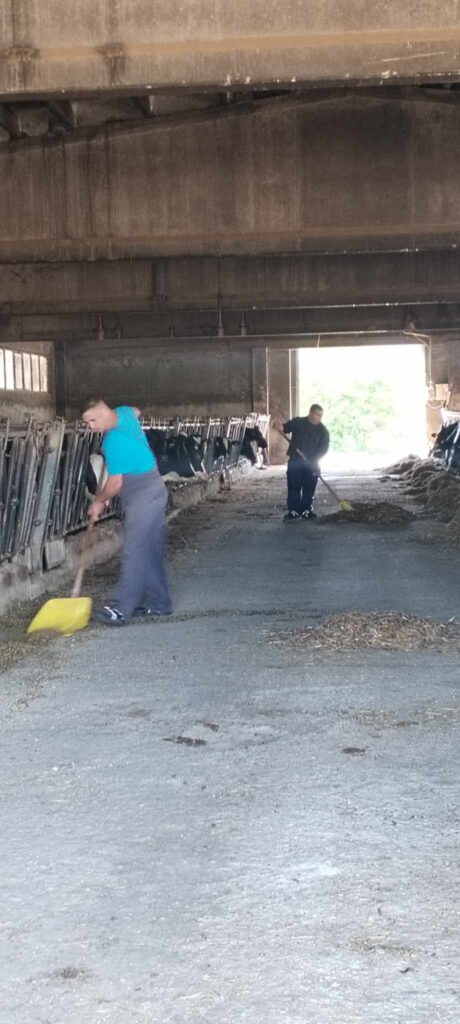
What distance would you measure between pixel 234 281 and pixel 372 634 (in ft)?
36.6

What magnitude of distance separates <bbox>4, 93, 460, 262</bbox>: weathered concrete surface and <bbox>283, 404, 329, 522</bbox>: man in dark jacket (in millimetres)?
6310

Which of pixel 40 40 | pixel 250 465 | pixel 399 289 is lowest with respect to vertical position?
pixel 250 465

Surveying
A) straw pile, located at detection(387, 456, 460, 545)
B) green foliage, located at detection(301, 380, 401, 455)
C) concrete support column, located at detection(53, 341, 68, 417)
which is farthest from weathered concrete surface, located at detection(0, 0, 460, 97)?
green foliage, located at detection(301, 380, 401, 455)

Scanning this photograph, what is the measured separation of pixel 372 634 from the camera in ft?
27.4

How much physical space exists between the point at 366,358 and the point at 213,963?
76.2m

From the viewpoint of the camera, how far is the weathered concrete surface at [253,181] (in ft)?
39.2

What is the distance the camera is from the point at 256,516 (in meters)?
20.2

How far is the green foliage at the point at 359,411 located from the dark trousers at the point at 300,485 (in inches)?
2178

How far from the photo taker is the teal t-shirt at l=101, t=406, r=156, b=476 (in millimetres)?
9195

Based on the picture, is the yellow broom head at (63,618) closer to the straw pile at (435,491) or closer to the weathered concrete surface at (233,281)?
the straw pile at (435,491)

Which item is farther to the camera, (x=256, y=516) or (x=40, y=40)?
(x=256, y=516)

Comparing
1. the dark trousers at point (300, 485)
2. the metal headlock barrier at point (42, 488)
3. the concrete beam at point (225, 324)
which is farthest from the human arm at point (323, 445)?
the concrete beam at point (225, 324)

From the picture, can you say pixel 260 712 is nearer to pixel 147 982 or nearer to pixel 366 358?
pixel 147 982

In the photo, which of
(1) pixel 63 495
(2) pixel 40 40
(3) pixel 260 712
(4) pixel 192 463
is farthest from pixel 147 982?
(4) pixel 192 463
